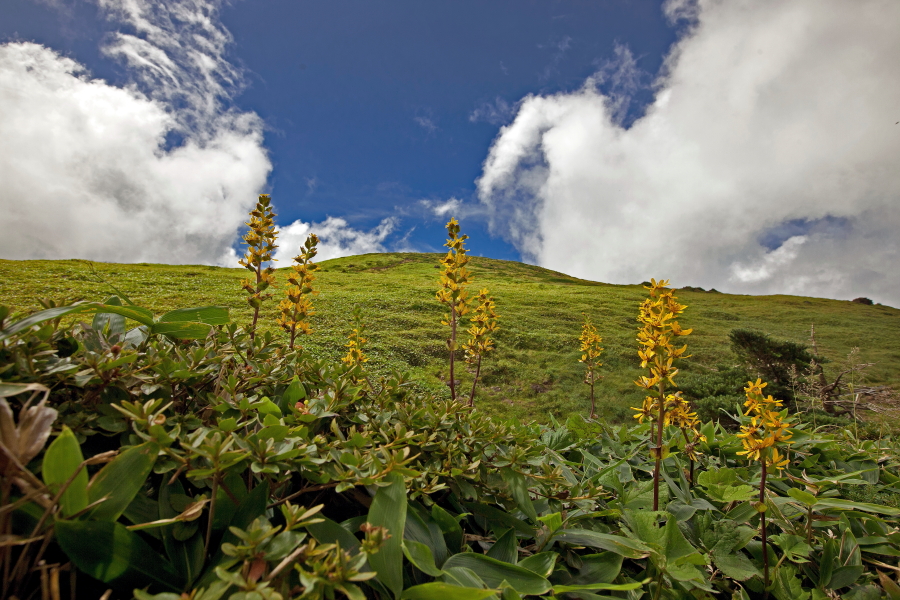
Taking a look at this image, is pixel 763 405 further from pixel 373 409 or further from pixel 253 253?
pixel 253 253

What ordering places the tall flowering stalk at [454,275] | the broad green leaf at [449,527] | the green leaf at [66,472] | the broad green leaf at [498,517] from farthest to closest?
Result: the tall flowering stalk at [454,275] < the broad green leaf at [498,517] < the broad green leaf at [449,527] < the green leaf at [66,472]

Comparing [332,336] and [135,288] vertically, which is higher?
[135,288]

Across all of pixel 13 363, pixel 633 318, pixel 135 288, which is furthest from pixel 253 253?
pixel 633 318

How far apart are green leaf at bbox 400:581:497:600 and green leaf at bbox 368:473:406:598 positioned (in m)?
0.04

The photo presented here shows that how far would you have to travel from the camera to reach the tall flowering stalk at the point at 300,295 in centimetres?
337

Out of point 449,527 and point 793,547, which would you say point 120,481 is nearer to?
point 449,527

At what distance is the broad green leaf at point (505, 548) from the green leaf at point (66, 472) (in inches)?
32.2

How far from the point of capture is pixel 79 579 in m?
0.66

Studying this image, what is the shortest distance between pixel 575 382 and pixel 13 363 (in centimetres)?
1542

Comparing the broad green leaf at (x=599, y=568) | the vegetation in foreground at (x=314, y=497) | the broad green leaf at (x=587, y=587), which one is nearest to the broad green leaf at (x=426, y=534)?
the vegetation in foreground at (x=314, y=497)

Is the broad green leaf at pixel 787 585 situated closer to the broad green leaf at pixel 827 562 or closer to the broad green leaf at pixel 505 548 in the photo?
the broad green leaf at pixel 827 562

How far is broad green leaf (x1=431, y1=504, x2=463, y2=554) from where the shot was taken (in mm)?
959

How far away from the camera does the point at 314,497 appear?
960mm

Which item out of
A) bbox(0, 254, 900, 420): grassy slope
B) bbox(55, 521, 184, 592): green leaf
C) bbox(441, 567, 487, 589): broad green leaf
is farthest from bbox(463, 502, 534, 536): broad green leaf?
bbox(0, 254, 900, 420): grassy slope
